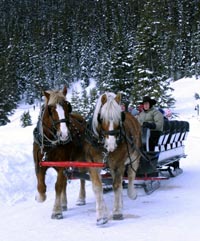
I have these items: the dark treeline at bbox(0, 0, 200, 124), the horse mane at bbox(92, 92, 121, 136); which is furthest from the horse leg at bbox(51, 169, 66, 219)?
the dark treeline at bbox(0, 0, 200, 124)

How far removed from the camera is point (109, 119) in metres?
5.82

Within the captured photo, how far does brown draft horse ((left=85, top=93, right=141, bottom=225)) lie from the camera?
580 centimetres

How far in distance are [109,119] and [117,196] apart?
3.93 ft

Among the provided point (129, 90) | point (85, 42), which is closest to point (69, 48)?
point (85, 42)

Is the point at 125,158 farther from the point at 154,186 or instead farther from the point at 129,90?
the point at 129,90

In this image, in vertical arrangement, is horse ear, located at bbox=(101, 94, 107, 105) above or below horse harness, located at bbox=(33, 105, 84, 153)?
above

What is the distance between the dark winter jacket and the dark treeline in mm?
26569

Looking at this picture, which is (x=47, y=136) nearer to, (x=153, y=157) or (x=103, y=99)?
(x=103, y=99)

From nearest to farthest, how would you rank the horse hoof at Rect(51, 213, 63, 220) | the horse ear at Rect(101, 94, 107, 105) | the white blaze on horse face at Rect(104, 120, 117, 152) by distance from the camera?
1. the white blaze on horse face at Rect(104, 120, 117, 152)
2. the horse ear at Rect(101, 94, 107, 105)
3. the horse hoof at Rect(51, 213, 63, 220)

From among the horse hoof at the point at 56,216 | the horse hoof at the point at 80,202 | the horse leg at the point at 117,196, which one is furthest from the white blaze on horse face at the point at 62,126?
the horse hoof at the point at 80,202

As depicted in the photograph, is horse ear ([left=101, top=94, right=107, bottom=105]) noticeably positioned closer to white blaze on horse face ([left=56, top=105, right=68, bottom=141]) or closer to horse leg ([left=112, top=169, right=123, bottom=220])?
white blaze on horse face ([left=56, top=105, right=68, bottom=141])

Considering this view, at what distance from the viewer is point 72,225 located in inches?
235

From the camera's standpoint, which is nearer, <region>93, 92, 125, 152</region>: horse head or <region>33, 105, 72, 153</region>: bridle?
<region>93, 92, 125, 152</region>: horse head

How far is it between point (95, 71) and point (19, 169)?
71436mm
